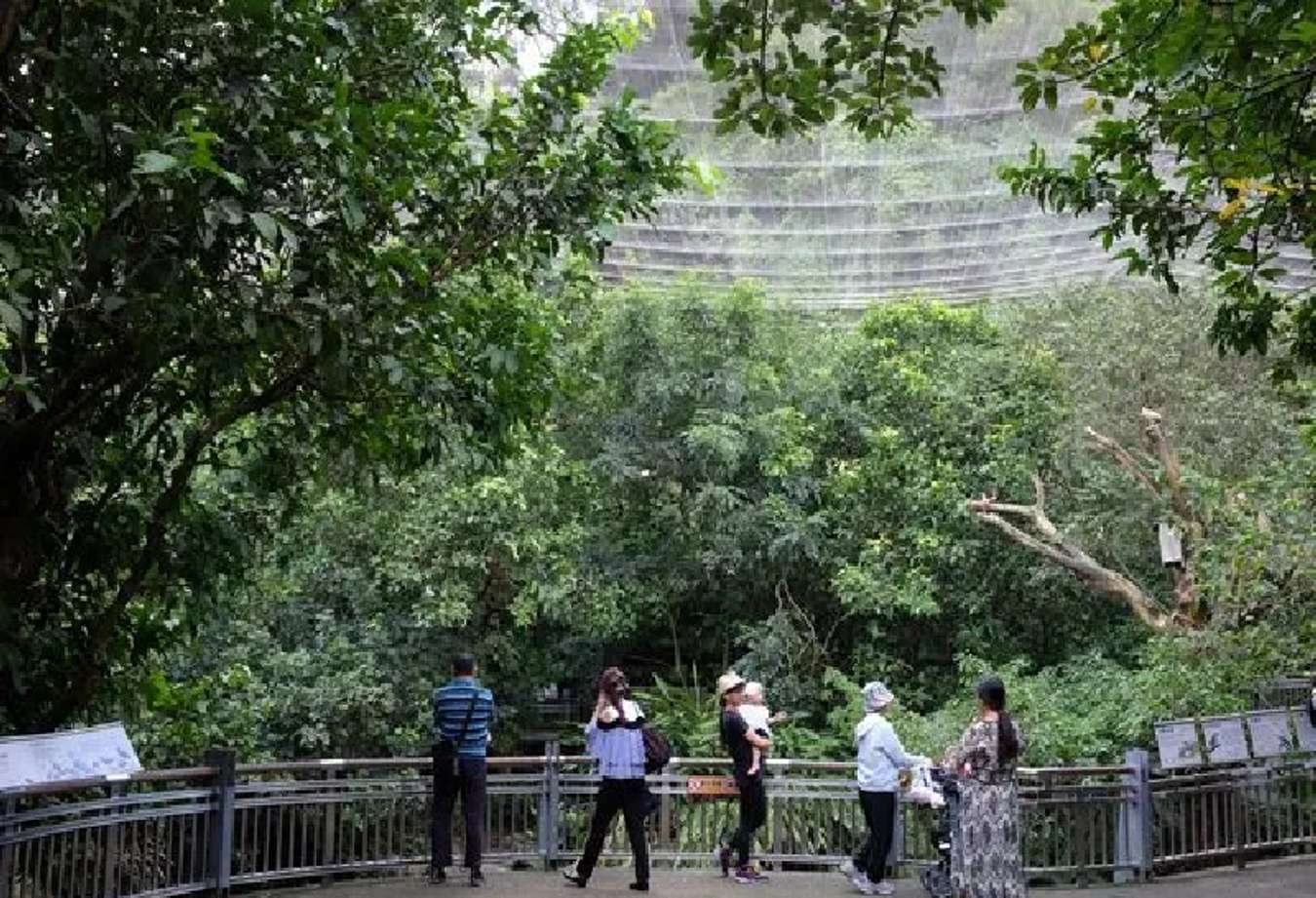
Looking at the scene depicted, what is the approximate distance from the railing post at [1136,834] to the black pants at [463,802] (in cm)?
469

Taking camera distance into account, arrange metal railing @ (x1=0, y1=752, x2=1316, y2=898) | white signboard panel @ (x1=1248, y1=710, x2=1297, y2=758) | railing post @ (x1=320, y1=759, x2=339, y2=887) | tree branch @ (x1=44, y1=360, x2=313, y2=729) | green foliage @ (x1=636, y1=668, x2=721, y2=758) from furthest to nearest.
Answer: green foliage @ (x1=636, y1=668, x2=721, y2=758) → white signboard panel @ (x1=1248, y1=710, x2=1297, y2=758) → railing post @ (x1=320, y1=759, x2=339, y2=887) → metal railing @ (x1=0, y1=752, x2=1316, y2=898) → tree branch @ (x1=44, y1=360, x2=313, y2=729)

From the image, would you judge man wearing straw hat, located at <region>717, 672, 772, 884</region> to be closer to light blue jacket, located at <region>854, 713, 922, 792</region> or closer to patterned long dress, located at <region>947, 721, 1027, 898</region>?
light blue jacket, located at <region>854, 713, 922, 792</region>

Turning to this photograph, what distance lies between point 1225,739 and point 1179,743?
1.38 feet

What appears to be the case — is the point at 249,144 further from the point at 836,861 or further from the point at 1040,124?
the point at 1040,124

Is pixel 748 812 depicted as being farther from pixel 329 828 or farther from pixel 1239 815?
pixel 1239 815

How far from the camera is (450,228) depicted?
7934 mm

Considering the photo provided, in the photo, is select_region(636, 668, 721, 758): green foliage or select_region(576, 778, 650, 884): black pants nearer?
select_region(576, 778, 650, 884): black pants

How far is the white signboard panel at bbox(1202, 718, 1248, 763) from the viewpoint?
34.2 feet

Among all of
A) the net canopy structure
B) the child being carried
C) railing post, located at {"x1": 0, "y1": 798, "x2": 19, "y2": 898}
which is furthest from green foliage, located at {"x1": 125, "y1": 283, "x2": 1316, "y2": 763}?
railing post, located at {"x1": 0, "y1": 798, "x2": 19, "y2": 898}

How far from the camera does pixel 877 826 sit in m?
8.88

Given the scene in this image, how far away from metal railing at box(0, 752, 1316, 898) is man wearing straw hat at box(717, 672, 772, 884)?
565 mm

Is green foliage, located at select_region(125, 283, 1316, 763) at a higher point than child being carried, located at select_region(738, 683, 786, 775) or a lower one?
higher

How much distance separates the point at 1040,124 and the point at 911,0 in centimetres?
1309

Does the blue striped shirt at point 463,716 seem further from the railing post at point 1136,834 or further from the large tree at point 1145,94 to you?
the railing post at point 1136,834
